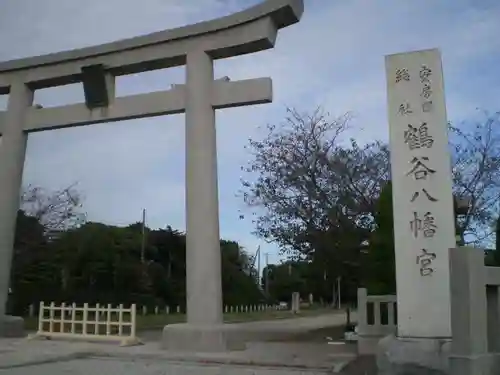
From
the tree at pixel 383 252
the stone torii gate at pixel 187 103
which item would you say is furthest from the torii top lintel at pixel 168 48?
the tree at pixel 383 252

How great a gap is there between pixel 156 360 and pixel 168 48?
6029mm

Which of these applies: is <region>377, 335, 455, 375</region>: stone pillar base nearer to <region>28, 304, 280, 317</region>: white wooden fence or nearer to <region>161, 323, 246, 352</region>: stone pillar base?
<region>161, 323, 246, 352</region>: stone pillar base

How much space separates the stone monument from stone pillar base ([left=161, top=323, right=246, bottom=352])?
12.3ft

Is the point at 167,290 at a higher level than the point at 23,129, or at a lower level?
lower

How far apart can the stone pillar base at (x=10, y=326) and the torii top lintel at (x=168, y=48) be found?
530 centimetres

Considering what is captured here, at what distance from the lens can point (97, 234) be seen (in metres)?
27.3

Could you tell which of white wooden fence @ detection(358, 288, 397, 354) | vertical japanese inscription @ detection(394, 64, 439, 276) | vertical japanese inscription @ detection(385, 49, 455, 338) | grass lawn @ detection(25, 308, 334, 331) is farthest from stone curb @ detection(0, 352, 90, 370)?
grass lawn @ detection(25, 308, 334, 331)

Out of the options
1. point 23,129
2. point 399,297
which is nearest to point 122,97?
point 23,129

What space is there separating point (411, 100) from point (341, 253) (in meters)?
7.65

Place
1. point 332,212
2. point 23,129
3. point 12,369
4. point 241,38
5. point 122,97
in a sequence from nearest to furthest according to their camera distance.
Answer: point 12,369
point 241,38
point 122,97
point 23,129
point 332,212

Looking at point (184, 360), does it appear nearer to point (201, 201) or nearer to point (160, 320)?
point (201, 201)

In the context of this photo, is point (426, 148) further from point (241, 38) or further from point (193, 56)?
→ point (193, 56)

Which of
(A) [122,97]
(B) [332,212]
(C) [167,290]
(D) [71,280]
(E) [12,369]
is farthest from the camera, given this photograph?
(C) [167,290]

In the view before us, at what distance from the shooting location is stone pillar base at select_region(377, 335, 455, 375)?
662cm
